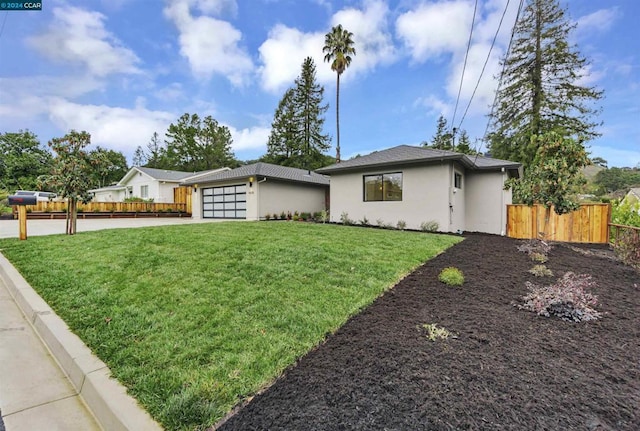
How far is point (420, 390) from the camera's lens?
6.48ft

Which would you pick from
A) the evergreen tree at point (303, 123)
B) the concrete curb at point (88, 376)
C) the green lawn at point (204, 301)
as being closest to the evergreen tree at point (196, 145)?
the evergreen tree at point (303, 123)

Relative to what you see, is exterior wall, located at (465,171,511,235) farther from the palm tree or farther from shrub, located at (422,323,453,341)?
the palm tree

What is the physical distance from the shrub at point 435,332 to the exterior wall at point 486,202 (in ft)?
34.9

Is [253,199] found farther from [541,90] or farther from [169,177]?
[541,90]

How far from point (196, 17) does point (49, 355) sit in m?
9.58

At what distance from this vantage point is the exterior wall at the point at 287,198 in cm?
1550

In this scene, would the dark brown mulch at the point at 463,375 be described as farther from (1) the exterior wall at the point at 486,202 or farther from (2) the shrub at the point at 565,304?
(1) the exterior wall at the point at 486,202

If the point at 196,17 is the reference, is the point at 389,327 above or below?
below

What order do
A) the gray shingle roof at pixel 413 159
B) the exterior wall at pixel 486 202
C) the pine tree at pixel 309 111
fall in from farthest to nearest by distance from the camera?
the pine tree at pixel 309 111 → the exterior wall at pixel 486 202 → the gray shingle roof at pixel 413 159

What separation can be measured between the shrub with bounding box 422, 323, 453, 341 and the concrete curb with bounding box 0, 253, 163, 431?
7.16ft

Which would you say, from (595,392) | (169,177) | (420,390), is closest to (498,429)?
(420,390)

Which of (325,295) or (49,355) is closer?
(49,355)

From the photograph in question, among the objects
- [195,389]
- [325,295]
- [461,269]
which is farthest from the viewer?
[461,269]

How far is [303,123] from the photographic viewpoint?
3312 centimetres
